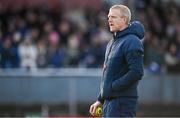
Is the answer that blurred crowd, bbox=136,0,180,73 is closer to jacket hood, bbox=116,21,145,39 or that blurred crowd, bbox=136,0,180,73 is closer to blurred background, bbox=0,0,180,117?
blurred background, bbox=0,0,180,117

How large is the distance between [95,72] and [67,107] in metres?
1.06

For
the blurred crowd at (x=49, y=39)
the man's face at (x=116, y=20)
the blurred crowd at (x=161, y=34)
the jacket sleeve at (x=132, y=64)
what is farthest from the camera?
the blurred crowd at (x=161, y=34)

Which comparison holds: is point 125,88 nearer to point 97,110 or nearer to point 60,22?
point 97,110

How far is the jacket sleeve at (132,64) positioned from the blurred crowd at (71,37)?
1014cm

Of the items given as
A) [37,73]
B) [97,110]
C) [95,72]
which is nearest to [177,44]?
[95,72]

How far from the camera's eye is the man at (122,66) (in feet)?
27.3

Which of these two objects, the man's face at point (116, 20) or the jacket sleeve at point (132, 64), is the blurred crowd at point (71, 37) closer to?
the man's face at point (116, 20)

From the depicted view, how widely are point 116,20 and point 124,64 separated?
19.0 inches

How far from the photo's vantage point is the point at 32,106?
61.3 feet

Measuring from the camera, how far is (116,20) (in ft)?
27.6

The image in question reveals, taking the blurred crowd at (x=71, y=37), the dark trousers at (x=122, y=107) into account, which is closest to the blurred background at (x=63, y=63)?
the blurred crowd at (x=71, y=37)

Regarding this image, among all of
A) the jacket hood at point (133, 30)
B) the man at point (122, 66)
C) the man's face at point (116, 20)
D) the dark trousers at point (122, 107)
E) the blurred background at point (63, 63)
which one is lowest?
the blurred background at point (63, 63)

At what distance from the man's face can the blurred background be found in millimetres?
9508

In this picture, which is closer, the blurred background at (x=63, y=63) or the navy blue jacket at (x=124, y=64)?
the navy blue jacket at (x=124, y=64)
